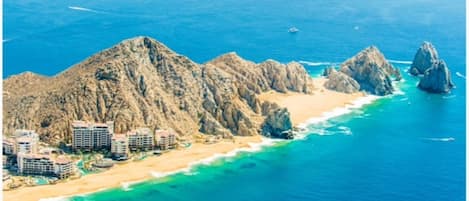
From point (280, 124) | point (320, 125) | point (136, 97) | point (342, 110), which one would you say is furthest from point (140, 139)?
point (342, 110)

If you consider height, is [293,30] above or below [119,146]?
above

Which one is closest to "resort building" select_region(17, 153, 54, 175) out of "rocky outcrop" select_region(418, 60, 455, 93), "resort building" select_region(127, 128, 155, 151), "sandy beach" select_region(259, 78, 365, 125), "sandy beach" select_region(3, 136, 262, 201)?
"sandy beach" select_region(3, 136, 262, 201)

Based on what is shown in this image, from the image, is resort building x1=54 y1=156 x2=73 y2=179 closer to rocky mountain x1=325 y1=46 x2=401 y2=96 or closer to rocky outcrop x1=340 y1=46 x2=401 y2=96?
rocky mountain x1=325 y1=46 x2=401 y2=96

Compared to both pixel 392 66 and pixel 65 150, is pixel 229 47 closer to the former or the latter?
pixel 392 66

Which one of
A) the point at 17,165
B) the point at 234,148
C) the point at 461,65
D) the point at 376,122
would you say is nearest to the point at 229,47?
the point at 461,65

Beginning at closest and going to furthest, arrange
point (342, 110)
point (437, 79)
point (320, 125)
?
point (320, 125) < point (342, 110) < point (437, 79)

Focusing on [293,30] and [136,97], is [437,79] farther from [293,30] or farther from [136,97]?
[136,97]
